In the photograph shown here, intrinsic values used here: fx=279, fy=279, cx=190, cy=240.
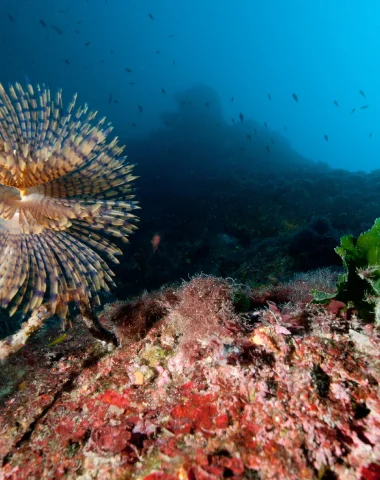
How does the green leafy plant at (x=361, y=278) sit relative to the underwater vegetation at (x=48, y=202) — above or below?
above

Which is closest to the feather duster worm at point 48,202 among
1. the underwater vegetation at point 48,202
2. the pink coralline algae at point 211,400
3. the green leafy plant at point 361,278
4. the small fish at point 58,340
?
the underwater vegetation at point 48,202

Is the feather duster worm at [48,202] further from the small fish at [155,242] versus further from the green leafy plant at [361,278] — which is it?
the small fish at [155,242]

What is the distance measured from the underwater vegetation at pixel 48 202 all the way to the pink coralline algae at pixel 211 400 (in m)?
0.80

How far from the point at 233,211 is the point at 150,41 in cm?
9456

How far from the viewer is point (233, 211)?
13898mm

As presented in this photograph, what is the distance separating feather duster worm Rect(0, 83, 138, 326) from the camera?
192 centimetres

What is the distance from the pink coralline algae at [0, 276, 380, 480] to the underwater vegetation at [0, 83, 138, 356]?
80cm

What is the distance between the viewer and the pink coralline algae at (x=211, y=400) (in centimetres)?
149

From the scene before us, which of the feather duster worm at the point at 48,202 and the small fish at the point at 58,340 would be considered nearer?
the feather duster worm at the point at 48,202

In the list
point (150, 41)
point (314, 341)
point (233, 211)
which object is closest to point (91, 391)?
point (314, 341)

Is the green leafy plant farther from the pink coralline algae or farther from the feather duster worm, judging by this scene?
the feather duster worm

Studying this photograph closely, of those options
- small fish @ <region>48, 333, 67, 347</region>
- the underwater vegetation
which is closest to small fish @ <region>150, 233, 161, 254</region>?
small fish @ <region>48, 333, 67, 347</region>

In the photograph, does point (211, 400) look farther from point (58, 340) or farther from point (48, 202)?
point (58, 340)

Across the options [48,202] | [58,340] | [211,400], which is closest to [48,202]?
[48,202]
